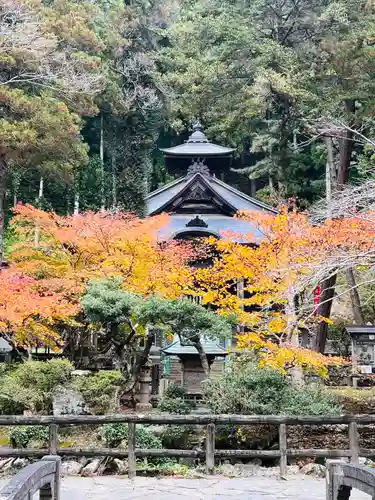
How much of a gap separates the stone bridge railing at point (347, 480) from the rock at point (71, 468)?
156 inches

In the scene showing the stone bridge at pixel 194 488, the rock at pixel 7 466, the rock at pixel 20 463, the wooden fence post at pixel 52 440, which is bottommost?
the rock at pixel 7 466

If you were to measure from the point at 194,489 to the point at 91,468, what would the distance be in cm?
175

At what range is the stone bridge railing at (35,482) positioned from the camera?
267 centimetres

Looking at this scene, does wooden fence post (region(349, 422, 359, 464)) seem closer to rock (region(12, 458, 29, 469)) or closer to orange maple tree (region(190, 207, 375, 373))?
orange maple tree (region(190, 207, 375, 373))

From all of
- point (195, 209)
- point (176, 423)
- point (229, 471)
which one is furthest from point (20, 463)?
point (195, 209)

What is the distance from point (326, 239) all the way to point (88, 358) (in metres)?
7.15

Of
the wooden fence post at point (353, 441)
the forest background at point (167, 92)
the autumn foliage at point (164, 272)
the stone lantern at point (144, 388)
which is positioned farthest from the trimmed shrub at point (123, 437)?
the forest background at point (167, 92)

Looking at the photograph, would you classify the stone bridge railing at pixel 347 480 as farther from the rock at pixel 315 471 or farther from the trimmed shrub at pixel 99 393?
the trimmed shrub at pixel 99 393

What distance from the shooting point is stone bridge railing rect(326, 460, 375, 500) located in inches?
112

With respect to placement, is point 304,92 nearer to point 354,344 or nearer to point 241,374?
point 354,344

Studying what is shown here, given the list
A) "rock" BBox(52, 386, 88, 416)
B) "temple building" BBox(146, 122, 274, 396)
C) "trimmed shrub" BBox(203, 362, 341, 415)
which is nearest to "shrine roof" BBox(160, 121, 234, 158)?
"temple building" BBox(146, 122, 274, 396)

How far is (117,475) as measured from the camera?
6438mm

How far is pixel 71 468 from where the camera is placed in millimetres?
6824

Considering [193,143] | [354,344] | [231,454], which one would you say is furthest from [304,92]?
[231,454]
